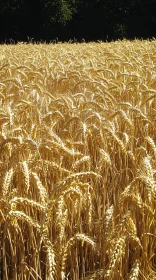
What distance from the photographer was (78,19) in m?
20.2

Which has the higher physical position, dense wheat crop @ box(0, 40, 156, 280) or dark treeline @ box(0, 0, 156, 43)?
dark treeline @ box(0, 0, 156, 43)

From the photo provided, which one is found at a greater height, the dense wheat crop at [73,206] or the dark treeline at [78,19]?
the dark treeline at [78,19]

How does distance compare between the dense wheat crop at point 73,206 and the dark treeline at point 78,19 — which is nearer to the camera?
the dense wheat crop at point 73,206

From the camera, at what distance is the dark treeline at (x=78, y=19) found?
19.3 m


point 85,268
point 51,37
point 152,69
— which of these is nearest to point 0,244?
point 85,268

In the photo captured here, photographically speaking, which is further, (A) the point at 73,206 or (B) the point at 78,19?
(B) the point at 78,19

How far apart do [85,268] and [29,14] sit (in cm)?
1937

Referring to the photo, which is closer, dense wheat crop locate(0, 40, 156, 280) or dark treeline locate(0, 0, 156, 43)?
dense wheat crop locate(0, 40, 156, 280)

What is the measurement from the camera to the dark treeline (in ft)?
63.5

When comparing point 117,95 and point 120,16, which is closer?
point 117,95

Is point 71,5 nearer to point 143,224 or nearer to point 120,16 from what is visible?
point 120,16

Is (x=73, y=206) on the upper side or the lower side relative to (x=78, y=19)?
lower

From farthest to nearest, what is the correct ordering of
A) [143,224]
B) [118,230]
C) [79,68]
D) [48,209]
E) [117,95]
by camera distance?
[79,68] → [117,95] → [143,224] → [118,230] → [48,209]

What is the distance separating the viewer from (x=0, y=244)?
1.75 metres
